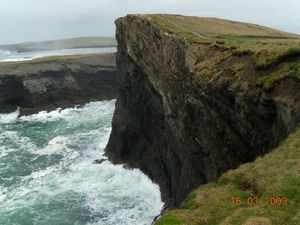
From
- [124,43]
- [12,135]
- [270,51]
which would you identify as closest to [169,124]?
[270,51]

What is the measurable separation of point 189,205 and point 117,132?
43306 millimetres

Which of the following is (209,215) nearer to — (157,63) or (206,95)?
(206,95)

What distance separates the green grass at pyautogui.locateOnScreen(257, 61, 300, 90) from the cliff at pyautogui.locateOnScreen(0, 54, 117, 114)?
76290mm

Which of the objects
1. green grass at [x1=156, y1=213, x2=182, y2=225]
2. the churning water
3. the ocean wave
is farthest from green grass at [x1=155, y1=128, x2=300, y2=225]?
the ocean wave

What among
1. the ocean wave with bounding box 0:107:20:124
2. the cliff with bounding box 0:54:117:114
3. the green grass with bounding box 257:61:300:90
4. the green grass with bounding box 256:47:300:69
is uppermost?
the green grass with bounding box 256:47:300:69

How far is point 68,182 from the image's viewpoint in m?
56.8

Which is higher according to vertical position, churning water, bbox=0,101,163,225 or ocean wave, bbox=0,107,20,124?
ocean wave, bbox=0,107,20,124

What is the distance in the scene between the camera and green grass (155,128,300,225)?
724 inches

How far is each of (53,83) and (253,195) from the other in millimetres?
87807

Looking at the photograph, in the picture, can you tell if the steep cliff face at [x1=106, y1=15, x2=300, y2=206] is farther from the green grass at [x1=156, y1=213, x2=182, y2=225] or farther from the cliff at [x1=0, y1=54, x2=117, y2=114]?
the cliff at [x1=0, y1=54, x2=117, y2=114]

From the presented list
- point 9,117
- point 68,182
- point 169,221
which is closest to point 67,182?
point 68,182

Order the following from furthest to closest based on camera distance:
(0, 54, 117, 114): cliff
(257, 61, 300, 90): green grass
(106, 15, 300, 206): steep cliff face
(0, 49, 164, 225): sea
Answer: (0, 54, 117, 114): cliff
(0, 49, 164, 225): sea
(106, 15, 300, 206): steep cliff face
(257, 61, 300, 90): green grass

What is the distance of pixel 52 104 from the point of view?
103312 millimetres

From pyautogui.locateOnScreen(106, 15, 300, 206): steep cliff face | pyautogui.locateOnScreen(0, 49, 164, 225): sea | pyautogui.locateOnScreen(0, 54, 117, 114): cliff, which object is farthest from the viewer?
pyautogui.locateOnScreen(0, 54, 117, 114): cliff
